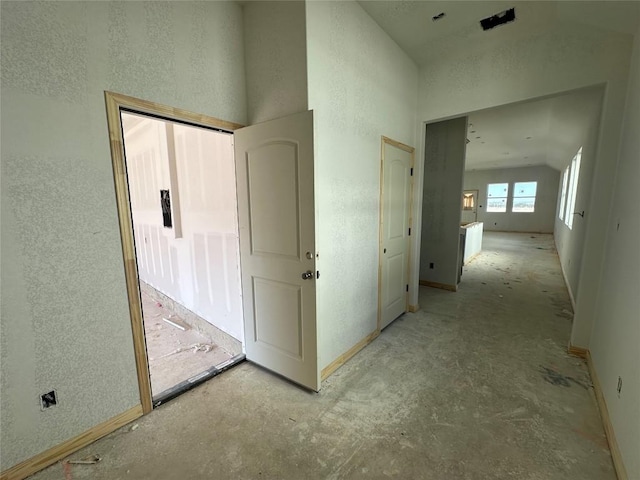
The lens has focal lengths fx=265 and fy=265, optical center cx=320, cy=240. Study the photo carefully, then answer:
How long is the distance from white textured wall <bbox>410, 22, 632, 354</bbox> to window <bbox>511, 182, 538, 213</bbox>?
1123 cm

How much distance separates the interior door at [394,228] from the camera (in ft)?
9.32

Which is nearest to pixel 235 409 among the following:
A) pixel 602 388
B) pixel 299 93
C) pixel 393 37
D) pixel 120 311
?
pixel 120 311

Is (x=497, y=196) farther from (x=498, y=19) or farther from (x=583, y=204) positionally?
(x=498, y=19)

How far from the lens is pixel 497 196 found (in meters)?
12.3

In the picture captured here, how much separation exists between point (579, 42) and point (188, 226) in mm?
4151

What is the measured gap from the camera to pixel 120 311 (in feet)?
5.49

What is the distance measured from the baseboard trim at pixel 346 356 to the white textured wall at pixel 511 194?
12.2 meters

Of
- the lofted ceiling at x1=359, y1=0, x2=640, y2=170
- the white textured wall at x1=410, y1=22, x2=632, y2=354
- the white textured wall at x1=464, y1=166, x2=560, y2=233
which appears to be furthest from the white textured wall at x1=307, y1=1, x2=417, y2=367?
the white textured wall at x1=464, y1=166, x2=560, y2=233

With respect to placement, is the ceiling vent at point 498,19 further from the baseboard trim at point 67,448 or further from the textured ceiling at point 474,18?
the baseboard trim at point 67,448

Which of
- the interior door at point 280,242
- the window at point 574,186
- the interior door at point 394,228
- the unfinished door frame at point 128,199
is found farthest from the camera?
the window at point 574,186

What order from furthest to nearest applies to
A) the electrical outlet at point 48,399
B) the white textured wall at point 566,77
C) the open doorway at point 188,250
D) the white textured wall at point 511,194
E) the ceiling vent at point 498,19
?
the white textured wall at point 511,194, the open doorway at point 188,250, the ceiling vent at point 498,19, the white textured wall at point 566,77, the electrical outlet at point 48,399

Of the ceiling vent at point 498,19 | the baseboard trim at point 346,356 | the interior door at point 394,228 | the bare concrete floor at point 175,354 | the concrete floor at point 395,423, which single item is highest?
the ceiling vent at point 498,19

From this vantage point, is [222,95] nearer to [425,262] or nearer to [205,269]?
[205,269]

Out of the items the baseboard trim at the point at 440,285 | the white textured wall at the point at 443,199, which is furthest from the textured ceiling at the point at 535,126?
the baseboard trim at the point at 440,285
